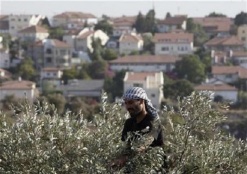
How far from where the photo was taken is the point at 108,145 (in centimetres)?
404

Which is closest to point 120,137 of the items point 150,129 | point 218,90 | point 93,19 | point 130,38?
point 150,129

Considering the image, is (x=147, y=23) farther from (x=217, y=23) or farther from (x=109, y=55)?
(x=109, y=55)

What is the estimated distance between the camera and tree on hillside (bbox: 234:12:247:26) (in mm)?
64125

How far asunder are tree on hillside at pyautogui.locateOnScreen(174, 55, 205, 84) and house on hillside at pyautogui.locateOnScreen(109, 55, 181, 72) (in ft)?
11.5

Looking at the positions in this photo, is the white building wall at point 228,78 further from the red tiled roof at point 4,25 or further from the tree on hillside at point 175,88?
the red tiled roof at point 4,25

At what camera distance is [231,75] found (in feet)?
147

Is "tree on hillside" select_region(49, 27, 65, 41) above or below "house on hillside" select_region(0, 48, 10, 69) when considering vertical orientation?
above

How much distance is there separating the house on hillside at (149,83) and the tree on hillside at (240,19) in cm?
2466

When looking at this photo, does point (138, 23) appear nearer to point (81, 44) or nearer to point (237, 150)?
point (81, 44)

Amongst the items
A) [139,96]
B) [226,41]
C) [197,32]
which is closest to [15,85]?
[226,41]

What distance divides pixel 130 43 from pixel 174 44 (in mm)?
3573

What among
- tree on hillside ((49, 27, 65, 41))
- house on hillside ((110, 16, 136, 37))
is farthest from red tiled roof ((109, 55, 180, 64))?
house on hillside ((110, 16, 136, 37))

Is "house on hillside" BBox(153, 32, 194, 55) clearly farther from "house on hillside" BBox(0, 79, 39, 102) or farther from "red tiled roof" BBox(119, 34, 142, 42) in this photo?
"house on hillside" BBox(0, 79, 39, 102)

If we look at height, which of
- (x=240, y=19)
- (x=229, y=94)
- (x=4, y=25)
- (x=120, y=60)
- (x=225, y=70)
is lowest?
(x=229, y=94)
